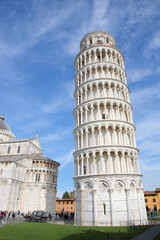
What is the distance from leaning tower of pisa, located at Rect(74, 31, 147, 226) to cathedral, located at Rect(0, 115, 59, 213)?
1965 centimetres

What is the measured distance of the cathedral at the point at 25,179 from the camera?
38847mm

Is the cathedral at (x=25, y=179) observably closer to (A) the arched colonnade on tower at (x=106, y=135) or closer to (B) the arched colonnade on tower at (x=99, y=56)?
(A) the arched colonnade on tower at (x=106, y=135)

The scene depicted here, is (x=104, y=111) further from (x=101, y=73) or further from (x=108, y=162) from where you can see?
(x=108, y=162)

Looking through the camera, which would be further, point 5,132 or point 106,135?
point 5,132

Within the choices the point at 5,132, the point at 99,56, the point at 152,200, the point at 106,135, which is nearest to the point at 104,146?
the point at 106,135

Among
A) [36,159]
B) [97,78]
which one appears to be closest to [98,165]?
[97,78]

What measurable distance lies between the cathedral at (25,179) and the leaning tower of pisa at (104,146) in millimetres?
19645

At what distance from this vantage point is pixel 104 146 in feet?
85.1

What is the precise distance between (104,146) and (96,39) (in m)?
24.6

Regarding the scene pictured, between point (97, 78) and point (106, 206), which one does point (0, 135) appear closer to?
point (97, 78)

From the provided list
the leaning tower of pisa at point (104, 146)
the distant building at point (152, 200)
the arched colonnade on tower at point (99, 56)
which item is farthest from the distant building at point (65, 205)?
the arched colonnade on tower at point (99, 56)

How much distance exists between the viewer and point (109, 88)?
102 feet

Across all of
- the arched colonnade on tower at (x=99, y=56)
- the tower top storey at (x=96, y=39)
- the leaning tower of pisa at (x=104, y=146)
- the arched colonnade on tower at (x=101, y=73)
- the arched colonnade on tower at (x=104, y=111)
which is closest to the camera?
the leaning tower of pisa at (x=104, y=146)

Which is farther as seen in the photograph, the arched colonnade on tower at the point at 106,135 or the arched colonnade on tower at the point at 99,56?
the arched colonnade on tower at the point at 99,56
